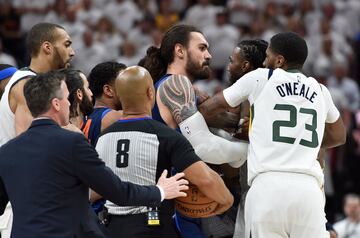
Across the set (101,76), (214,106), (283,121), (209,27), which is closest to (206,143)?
(214,106)

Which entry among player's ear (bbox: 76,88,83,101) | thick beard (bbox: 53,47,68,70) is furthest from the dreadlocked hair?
thick beard (bbox: 53,47,68,70)

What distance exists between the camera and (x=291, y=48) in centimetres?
708

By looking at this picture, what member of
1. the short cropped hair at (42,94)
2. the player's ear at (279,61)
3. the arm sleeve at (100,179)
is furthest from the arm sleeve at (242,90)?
the short cropped hair at (42,94)

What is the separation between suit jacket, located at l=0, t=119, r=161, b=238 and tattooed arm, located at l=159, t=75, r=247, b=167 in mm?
1410

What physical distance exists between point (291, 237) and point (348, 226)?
7305 mm

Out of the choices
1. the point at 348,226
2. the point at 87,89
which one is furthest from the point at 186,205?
the point at 348,226

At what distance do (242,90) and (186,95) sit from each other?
0.56 m

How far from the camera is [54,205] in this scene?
5.79 metres

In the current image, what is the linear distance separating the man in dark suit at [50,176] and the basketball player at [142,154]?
1.90ft

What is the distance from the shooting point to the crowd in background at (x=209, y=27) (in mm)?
17203

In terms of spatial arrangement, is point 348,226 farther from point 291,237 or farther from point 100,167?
point 100,167

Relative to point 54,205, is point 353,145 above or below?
below

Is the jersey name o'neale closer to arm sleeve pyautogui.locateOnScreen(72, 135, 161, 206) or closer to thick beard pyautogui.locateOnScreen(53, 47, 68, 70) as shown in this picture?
arm sleeve pyautogui.locateOnScreen(72, 135, 161, 206)

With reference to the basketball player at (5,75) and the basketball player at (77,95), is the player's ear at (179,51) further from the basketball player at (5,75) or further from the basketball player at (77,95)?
the basketball player at (5,75)
